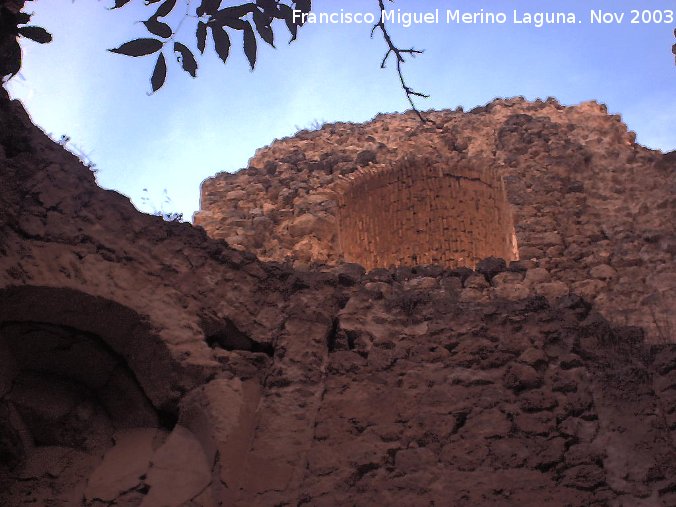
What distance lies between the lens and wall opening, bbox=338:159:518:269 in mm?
10664

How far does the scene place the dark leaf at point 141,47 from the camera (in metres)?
3.38

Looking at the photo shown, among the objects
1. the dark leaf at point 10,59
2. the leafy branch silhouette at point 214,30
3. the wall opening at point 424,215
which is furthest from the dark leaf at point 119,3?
the wall opening at point 424,215

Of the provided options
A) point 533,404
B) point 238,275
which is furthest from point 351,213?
point 533,404

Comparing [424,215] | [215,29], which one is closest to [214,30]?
[215,29]

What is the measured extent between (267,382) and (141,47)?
1.70 meters

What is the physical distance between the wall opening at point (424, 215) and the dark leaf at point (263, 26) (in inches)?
270

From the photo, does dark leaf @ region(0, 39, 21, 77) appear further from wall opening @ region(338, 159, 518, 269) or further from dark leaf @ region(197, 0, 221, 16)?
wall opening @ region(338, 159, 518, 269)

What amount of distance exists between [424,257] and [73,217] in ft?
21.7

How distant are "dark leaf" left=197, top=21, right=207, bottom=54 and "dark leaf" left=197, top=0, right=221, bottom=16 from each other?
0.04 meters

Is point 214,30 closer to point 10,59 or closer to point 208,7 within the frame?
point 208,7

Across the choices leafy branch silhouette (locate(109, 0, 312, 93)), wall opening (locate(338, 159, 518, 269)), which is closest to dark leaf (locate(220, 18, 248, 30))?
leafy branch silhouette (locate(109, 0, 312, 93))

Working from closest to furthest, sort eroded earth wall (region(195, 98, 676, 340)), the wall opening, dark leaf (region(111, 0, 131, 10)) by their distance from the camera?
1. dark leaf (region(111, 0, 131, 10))
2. eroded earth wall (region(195, 98, 676, 340))
3. the wall opening

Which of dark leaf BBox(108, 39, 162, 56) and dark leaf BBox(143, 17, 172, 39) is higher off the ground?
dark leaf BBox(143, 17, 172, 39)

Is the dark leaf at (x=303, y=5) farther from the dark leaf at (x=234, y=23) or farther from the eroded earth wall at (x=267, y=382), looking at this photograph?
the eroded earth wall at (x=267, y=382)
